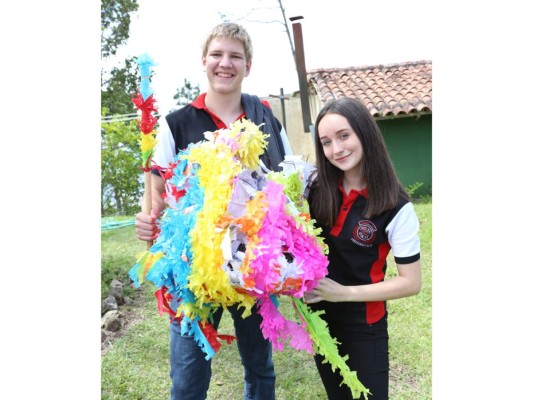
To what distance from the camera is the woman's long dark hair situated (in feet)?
4.77

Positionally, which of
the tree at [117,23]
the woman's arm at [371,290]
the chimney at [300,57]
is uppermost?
the tree at [117,23]

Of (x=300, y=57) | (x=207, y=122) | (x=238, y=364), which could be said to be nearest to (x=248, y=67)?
(x=207, y=122)

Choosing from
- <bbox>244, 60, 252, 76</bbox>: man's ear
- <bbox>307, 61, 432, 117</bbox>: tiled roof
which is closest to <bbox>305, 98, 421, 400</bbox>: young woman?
<bbox>244, 60, 252, 76</bbox>: man's ear

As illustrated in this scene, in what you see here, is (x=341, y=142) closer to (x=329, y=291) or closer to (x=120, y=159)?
(x=329, y=291)

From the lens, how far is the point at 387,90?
917cm

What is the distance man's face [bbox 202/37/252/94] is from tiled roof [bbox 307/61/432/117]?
6.64 m

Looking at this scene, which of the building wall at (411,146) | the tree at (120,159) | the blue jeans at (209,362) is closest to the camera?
the blue jeans at (209,362)

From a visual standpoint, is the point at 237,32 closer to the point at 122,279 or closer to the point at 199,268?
the point at 199,268

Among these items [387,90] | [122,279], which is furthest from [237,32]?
[387,90]

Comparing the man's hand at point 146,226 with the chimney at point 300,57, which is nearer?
the man's hand at point 146,226

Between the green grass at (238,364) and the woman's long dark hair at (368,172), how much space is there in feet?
4.67

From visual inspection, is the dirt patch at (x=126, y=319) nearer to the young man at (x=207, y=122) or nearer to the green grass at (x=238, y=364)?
the green grass at (x=238, y=364)

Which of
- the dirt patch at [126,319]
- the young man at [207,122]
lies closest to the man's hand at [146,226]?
the young man at [207,122]

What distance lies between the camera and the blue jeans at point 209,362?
1.60 meters
